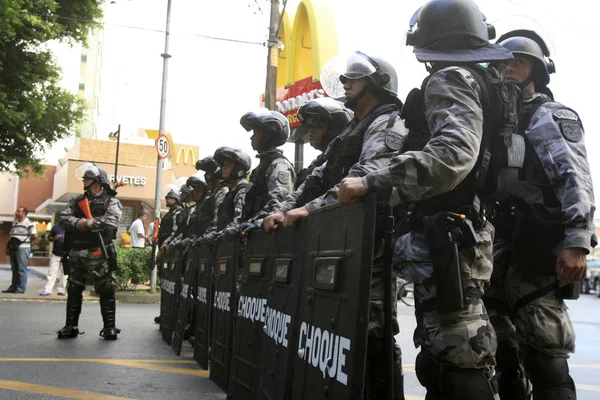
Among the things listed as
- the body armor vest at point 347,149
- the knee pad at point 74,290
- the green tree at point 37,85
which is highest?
the green tree at point 37,85

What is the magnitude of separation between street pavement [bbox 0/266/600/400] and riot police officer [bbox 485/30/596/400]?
1767 mm

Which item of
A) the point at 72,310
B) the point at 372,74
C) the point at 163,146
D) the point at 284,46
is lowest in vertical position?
the point at 72,310

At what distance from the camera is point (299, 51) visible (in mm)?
24141

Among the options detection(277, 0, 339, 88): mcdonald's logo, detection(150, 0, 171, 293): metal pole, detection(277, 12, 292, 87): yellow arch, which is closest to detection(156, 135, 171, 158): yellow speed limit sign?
detection(150, 0, 171, 293): metal pole

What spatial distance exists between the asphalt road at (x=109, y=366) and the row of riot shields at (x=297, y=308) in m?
0.48

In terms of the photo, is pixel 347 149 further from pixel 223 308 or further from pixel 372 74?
pixel 223 308

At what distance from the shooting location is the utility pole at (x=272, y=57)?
15797mm

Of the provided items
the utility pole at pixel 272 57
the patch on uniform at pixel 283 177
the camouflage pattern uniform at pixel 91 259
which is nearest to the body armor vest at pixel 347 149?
the patch on uniform at pixel 283 177

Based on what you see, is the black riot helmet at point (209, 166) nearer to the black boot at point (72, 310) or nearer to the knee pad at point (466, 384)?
the black boot at point (72, 310)

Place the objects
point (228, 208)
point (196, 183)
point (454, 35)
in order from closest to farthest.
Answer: point (454, 35), point (228, 208), point (196, 183)

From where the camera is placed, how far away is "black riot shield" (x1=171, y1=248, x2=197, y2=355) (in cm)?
697

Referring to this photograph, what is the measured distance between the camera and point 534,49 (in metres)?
4.16

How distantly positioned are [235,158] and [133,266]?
872 centimetres

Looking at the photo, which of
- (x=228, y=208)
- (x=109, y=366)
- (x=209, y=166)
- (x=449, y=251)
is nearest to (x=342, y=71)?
(x=449, y=251)
